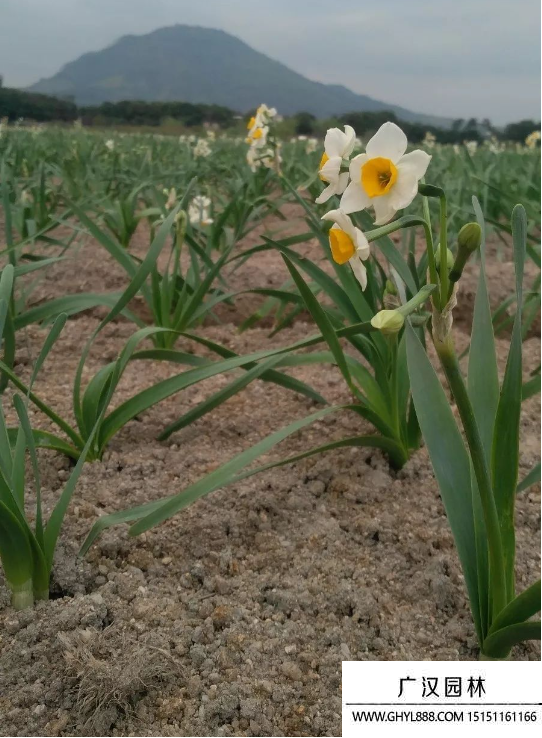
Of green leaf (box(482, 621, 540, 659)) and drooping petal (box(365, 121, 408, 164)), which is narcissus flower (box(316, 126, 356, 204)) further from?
green leaf (box(482, 621, 540, 659))

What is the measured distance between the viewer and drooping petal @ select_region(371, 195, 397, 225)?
22.2 inches

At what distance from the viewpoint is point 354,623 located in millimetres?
837

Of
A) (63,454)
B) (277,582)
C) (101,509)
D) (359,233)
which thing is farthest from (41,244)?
(359,233)

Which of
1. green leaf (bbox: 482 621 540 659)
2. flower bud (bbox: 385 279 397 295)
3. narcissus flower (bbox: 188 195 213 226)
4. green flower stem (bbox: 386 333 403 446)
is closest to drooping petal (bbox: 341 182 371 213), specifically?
flower bud (bbox: 385 279 397 295)

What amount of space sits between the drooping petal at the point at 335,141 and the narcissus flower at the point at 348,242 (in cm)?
11

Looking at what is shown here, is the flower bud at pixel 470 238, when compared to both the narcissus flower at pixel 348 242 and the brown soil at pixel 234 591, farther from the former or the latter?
the brown soil at pixel 234 591

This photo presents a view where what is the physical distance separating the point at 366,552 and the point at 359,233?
60cm

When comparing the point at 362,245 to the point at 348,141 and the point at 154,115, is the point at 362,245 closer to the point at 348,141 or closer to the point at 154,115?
the point at 348,141

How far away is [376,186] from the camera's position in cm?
56

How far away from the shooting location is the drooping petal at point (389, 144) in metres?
0.56

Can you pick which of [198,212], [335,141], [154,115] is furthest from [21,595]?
[154,115]

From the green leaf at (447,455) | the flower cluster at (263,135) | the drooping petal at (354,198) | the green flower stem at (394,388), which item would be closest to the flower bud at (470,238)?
the drooping petal at (354,198)

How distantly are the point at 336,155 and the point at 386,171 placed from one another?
83 millimetres

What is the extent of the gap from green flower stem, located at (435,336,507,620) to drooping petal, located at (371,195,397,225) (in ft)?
0.44
